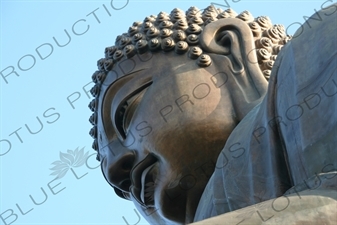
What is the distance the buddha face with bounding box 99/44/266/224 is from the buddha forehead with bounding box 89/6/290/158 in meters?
0.02

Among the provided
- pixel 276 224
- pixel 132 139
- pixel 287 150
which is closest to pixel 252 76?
pixel 132 139

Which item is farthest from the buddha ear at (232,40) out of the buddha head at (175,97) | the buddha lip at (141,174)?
the buddha lip at (141,174)

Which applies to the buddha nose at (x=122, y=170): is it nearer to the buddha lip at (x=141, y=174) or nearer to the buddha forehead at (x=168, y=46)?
the buddha lip at (x=141, y=174)

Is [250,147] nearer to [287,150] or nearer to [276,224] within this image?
[287,150]

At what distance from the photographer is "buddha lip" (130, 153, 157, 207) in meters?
6.63

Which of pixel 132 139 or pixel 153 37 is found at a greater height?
pixel 153 37

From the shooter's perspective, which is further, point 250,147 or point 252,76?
point 252,76

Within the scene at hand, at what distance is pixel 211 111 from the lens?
6.32 meters

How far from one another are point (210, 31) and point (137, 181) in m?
1.02

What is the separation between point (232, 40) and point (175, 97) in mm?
513

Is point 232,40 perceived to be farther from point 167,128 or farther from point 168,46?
point 167,128

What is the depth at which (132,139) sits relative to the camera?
6.73 metres

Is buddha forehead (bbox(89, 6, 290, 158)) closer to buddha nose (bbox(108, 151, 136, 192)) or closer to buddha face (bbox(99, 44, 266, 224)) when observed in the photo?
buddha face (bbox(99, 44, 266, 224))

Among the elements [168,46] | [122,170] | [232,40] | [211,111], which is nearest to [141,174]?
[122,170]
